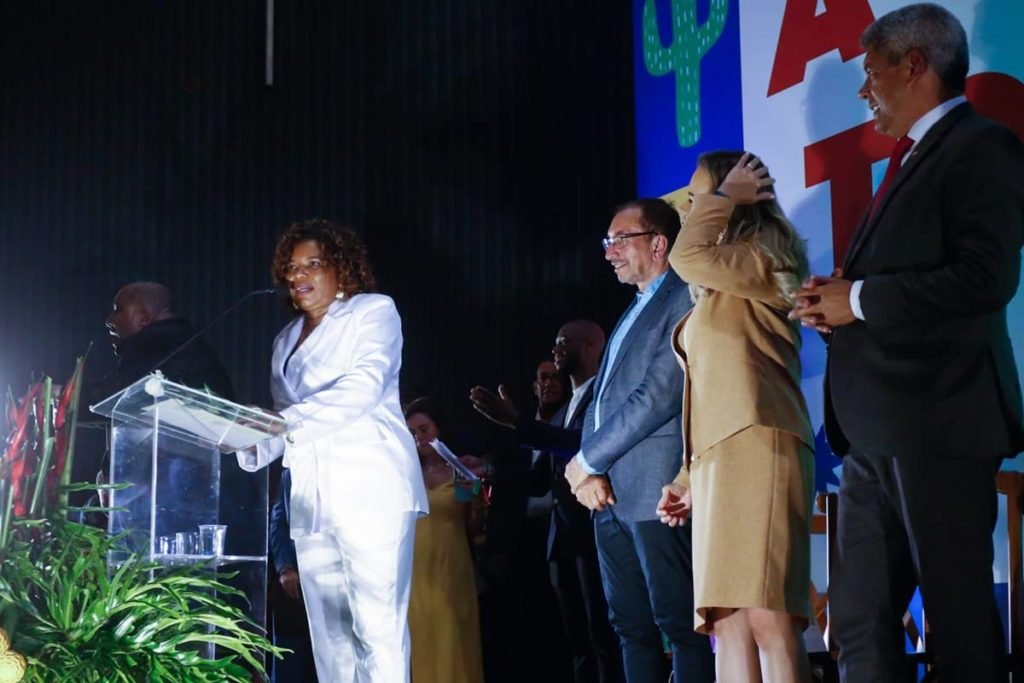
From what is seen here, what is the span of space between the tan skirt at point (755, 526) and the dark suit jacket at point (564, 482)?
1.02 metres

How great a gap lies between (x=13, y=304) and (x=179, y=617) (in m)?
4.15

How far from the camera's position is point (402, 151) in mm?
5965

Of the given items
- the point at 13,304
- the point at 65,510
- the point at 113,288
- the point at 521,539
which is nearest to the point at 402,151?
the point at 113,288

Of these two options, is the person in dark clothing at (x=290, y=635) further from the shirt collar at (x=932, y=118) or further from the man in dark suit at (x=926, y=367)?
the shirt collar at (x=932, y=118)

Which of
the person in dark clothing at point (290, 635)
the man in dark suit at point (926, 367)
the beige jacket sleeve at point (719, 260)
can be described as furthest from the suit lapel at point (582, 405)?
the man in dark suit at point (926, 367)

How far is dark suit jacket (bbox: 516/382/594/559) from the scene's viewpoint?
3.58 meters

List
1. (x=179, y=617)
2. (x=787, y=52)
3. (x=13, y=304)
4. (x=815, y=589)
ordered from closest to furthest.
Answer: (x=179, y=617) → (x=815, y=589) → (x=787, y=52) → (x=13, y=304)

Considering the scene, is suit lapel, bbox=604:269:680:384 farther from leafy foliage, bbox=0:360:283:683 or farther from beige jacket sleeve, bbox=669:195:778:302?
leafy foliage, bbox=0:360:283:683

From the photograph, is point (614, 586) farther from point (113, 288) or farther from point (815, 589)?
point (113, 288)

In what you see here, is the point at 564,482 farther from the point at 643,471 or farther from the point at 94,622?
the point at 94,622

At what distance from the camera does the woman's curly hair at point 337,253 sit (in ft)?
11.9

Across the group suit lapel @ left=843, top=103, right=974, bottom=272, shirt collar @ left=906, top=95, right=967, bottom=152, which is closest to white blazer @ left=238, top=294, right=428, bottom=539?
suit lapel @ left=843, top=103, right=974, bottom=272

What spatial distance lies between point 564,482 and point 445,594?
2.44ft

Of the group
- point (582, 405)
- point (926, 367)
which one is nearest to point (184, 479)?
point (582, 405)
